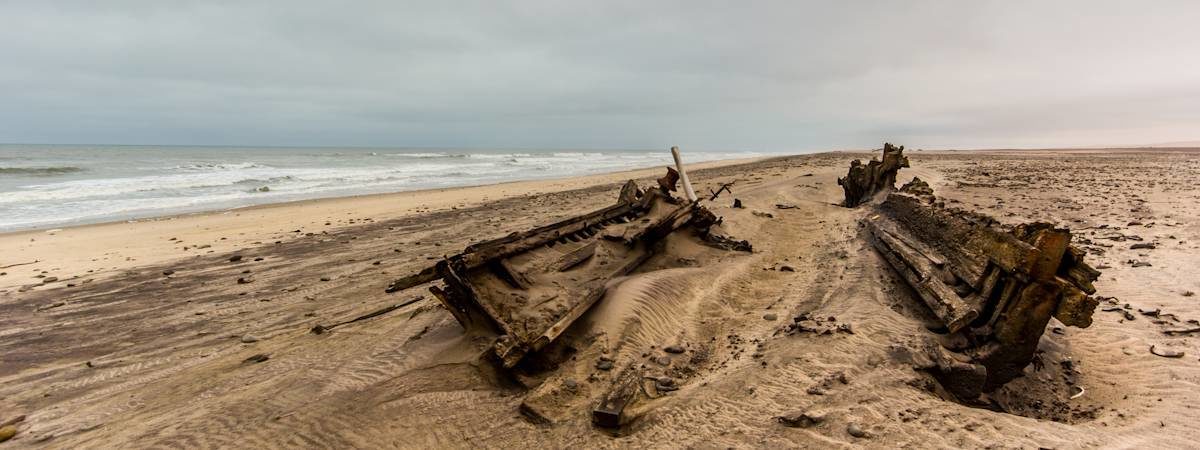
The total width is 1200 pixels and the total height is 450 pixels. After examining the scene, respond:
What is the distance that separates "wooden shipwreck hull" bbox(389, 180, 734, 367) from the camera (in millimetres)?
4801

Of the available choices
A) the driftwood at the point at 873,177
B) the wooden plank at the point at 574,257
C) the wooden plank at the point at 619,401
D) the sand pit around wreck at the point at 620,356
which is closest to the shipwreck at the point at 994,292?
the sand pit around wreck at the point at 620,356

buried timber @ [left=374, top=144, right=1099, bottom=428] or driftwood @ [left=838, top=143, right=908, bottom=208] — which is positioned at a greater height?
driftwood @ [left=838, top=143, right=908, bottom=208]

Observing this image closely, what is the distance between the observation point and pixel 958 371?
4016 millimetres

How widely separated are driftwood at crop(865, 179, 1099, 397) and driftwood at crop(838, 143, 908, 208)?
750cm

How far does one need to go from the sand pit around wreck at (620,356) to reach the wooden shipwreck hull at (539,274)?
12.2 inches

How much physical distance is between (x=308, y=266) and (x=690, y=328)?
23.9 feet

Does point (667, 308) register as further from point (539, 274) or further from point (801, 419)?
point (801, 419)

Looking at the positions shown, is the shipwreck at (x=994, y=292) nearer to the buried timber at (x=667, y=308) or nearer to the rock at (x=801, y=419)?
the buried timber at (x=667, y=308)

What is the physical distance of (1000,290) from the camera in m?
4.46

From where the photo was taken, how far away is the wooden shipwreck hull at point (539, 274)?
4.80 metres

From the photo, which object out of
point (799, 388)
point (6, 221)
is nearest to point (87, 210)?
point (6, 221)

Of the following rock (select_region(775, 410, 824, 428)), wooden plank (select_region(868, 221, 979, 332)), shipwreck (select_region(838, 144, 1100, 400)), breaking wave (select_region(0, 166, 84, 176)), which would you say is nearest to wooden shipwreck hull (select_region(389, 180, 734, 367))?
rock (select_region(775, 410, 824, 428))

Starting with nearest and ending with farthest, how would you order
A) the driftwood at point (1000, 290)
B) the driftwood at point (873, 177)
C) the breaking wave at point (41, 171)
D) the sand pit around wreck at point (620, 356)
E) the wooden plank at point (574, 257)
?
the sand pit around wreck at point (620, 356), the driftwood at point (1000, 290), the wooden plank at point (574, 257), the driftwood at point (873, 177), the breaking wave at point (41, 171)

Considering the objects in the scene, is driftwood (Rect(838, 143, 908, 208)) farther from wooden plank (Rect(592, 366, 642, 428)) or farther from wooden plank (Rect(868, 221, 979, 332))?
wooden plank (Rect(592, 366, 642, 428))
